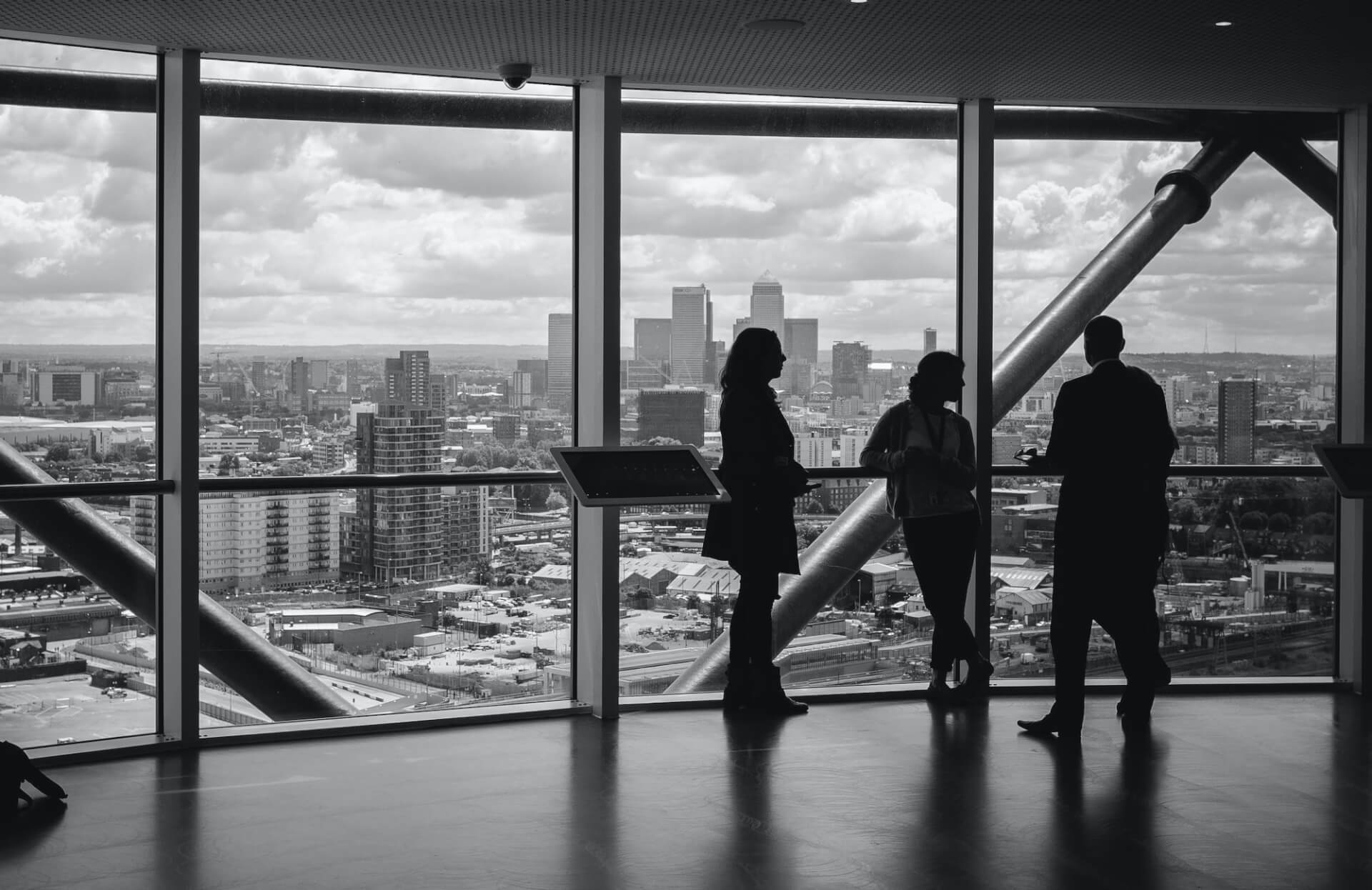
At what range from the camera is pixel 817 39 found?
5.29 m

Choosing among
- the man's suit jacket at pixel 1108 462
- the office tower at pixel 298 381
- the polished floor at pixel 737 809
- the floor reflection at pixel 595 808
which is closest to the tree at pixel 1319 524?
the polished floor at pixel 737 809

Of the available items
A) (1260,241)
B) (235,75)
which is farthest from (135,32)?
(1260,241)

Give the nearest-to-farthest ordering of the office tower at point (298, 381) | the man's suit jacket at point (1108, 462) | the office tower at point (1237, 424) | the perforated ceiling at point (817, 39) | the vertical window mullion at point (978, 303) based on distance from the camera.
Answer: the perforated ceiling at point (817, 39)
the man's suit jacket at point (1108, 462)
the office tower at point (298, 381)
the vertical window mullion at point (978, 303)
the office tower at point (1237, 424)

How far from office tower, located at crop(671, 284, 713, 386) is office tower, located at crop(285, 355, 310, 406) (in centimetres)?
174

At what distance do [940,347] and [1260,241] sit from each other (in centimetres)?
186

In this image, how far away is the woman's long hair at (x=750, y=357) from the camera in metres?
5.91

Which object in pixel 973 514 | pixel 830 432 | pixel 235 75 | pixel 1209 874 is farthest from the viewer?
pixel 830 432

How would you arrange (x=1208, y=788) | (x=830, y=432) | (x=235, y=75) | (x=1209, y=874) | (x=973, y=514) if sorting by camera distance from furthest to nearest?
(x=830, y=432)
(x=973, y=514)
(x=235, y=75)
(x=1208, y=788)
(x=1209, y=874)

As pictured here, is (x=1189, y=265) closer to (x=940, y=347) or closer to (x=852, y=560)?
(x=940, y=347)

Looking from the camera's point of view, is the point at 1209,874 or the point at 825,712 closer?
the point at 1209,874

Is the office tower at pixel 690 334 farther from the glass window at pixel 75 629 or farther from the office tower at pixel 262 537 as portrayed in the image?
the glass window at pixel 75 629

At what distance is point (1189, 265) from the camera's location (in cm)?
683

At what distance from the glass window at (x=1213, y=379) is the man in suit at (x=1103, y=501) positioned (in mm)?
A: 1191

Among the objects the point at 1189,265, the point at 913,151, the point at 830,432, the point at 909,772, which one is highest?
the point at 913,151
